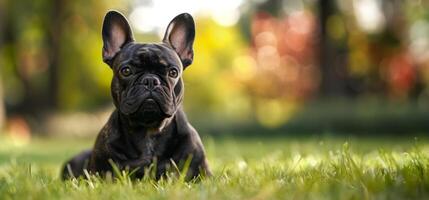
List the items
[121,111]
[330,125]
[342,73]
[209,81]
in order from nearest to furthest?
[121,111] < [330,125] < [342,73] < [209,81]

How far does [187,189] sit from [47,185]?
0.95 metres

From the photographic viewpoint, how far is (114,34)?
5047 mm

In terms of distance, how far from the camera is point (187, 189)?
3.88 m

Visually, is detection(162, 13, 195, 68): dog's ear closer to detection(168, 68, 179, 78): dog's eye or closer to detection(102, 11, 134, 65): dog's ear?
detection(102, 11, 134, 65): dog's ear

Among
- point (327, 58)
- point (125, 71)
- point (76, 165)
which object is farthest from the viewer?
point (327, 58)

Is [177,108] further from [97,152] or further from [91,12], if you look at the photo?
[91,12]

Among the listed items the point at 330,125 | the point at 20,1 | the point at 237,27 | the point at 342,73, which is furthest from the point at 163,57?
the point at 237,27

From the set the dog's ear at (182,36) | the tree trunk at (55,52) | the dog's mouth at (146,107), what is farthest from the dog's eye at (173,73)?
the tree trunk at (55,52)

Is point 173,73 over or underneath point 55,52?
over

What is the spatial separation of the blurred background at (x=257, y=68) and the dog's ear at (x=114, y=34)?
15.6 m

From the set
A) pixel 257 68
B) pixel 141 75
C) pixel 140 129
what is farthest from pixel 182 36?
pixel 257 68

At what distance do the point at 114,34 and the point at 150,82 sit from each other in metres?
0.67

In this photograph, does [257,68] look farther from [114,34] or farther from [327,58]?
[114,34]

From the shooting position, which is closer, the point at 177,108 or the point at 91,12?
the point at 177,108
